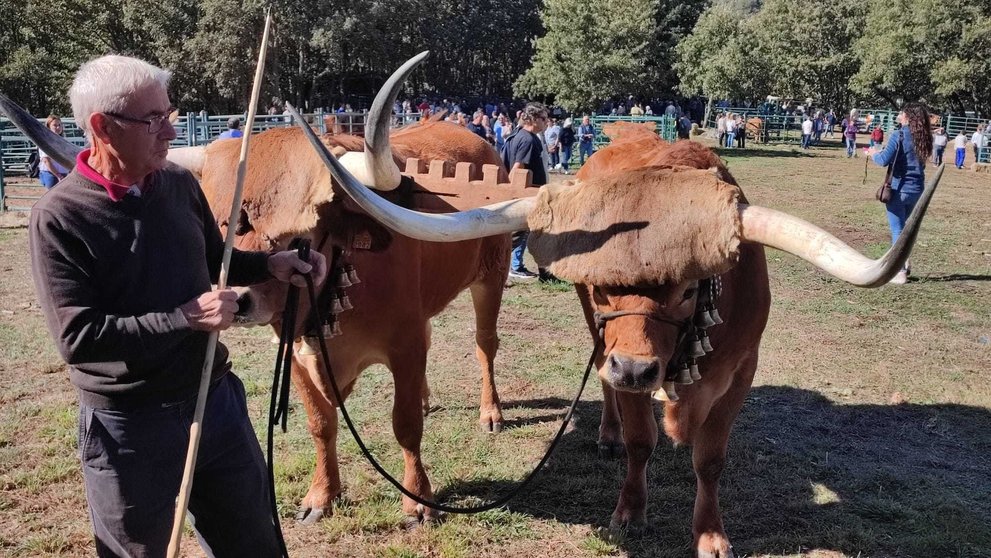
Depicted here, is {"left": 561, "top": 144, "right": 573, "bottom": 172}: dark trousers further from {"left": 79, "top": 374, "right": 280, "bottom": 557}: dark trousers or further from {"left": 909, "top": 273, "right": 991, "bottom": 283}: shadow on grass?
{"left": 79, "top": 374, "right": 280, "bottom": 557}: dark trousers

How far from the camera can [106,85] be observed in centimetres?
242

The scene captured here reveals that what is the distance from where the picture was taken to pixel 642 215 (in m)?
3.29

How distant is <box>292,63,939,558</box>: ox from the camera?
3195mm

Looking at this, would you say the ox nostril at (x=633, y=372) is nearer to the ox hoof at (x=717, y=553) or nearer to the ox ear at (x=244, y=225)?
the ox hoof at (x=717, y=553)

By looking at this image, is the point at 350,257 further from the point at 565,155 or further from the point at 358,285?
the point at 565,155

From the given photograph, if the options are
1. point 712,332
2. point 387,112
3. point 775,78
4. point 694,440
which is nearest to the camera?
point 387,112

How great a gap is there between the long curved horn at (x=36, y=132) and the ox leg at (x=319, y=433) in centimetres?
165

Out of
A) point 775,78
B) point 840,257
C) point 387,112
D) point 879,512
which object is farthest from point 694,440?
point 775,78

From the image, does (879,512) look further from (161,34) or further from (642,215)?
(161,34)

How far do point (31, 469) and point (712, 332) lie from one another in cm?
444

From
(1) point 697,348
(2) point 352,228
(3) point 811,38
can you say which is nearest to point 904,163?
(1) point 697,348

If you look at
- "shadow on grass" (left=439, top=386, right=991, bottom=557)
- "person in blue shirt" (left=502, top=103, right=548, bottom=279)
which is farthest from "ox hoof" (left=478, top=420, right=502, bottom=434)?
"person in blue shirt" (left=502, top=103, right=548, bottom=279)

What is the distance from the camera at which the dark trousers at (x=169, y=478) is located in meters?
2.62

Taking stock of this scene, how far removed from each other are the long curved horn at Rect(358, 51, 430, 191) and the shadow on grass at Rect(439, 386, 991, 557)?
2.27 m
